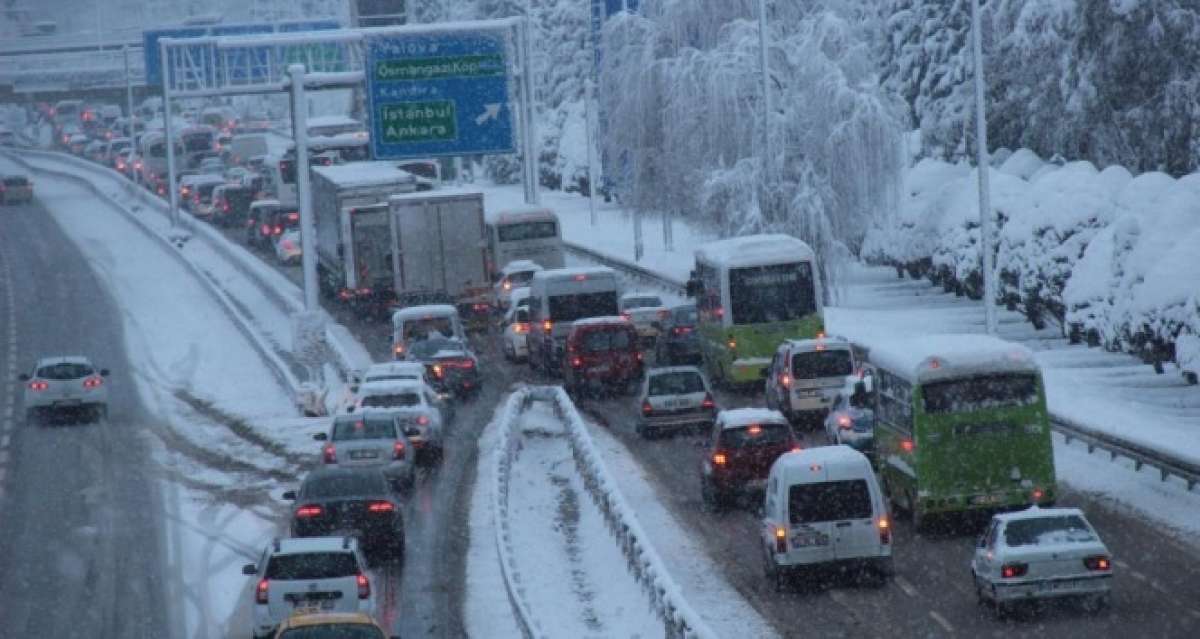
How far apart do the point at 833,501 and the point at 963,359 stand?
4.26m

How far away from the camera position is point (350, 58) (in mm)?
104375

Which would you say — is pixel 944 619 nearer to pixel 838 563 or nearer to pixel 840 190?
pixel 838 563

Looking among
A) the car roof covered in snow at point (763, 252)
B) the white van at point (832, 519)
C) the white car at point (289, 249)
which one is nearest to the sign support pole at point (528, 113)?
the white car at point (289, 249)

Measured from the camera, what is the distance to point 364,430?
35.3 meters

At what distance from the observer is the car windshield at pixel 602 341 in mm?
45781

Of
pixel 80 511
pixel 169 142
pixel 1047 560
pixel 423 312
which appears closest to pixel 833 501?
pixel 1047 560

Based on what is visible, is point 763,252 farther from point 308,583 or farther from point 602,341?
point 308,583

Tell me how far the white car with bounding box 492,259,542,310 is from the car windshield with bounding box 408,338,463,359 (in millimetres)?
13053

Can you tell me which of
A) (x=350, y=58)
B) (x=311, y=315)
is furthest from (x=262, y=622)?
(x=350, y=58)

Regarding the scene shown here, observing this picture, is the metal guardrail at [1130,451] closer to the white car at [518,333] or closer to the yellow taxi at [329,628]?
the yellow taxi at [329,628]

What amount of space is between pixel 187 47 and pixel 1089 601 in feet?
208

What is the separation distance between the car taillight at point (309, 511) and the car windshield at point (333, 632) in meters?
8.96

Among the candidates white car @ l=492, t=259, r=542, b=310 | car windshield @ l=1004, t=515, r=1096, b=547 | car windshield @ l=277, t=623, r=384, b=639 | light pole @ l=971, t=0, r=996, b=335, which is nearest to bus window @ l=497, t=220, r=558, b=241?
white car @ l=492, t=259, r=542, b=310

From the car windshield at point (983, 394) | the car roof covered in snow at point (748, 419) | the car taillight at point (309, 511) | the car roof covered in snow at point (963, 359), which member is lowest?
the car taillight at point (309, 511)
